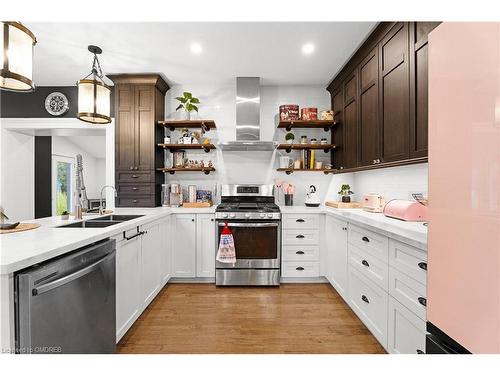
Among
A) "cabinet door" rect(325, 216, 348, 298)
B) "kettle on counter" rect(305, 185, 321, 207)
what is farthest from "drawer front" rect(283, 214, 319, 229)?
"kettle on counter" rect(305, 185, 321, 207)

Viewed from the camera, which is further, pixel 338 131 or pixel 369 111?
pixel 338 131

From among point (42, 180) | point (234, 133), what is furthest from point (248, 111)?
point (42, 180)

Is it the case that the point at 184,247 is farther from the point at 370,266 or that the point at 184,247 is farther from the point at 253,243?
the point at 370,266

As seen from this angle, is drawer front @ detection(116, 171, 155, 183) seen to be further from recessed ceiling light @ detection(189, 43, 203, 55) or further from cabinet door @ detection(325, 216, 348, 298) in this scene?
cabinet door @ detection(325, 216, 348, 298)

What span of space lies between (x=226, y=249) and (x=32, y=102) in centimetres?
351

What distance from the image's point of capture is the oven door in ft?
9.41

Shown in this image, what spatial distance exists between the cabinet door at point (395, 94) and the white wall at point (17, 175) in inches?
188

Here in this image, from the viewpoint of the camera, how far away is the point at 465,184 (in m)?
0.65

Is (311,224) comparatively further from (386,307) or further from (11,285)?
(11,285)

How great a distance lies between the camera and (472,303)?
625 millimetres

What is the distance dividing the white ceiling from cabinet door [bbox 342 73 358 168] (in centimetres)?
31

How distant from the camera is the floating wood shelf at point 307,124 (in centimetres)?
324
